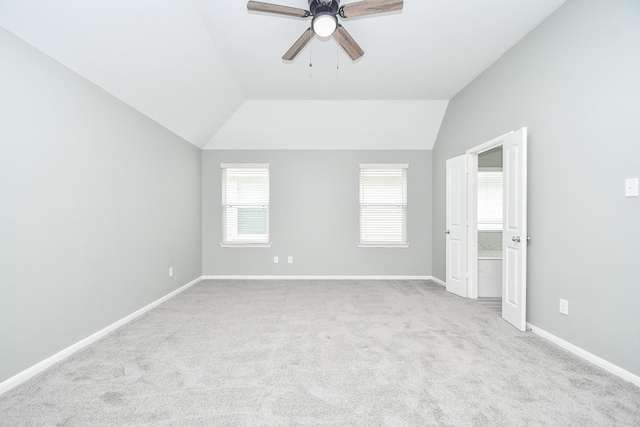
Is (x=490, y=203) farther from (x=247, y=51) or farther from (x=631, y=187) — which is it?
(x=247, y=51)

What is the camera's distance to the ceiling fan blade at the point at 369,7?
196 centimetres

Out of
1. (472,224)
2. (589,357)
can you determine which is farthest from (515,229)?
(589,357)

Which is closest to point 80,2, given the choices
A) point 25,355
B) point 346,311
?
point 25,355

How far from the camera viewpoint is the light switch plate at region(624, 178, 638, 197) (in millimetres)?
1893

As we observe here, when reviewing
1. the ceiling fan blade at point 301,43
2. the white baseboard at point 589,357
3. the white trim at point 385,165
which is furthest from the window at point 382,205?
the ceiling fan blade at point 301,43

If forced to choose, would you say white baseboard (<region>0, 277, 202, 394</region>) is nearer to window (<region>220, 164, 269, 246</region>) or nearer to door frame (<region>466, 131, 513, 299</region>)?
window (<region>220, 164, 269, 246</region>)

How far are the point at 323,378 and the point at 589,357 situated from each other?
84.3 inches

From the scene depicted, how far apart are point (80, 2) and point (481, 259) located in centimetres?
499

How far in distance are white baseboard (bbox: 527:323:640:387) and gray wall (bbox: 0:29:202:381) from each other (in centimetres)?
425

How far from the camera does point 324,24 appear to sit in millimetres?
2080

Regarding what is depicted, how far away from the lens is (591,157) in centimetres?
220

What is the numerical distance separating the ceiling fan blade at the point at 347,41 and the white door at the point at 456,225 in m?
2.30

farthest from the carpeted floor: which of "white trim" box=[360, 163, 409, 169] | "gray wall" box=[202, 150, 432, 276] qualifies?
"white trim" box=[360, 163, 409, 169]

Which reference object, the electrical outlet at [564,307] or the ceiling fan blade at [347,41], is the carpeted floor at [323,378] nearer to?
the electrical outlet at [564,307]
